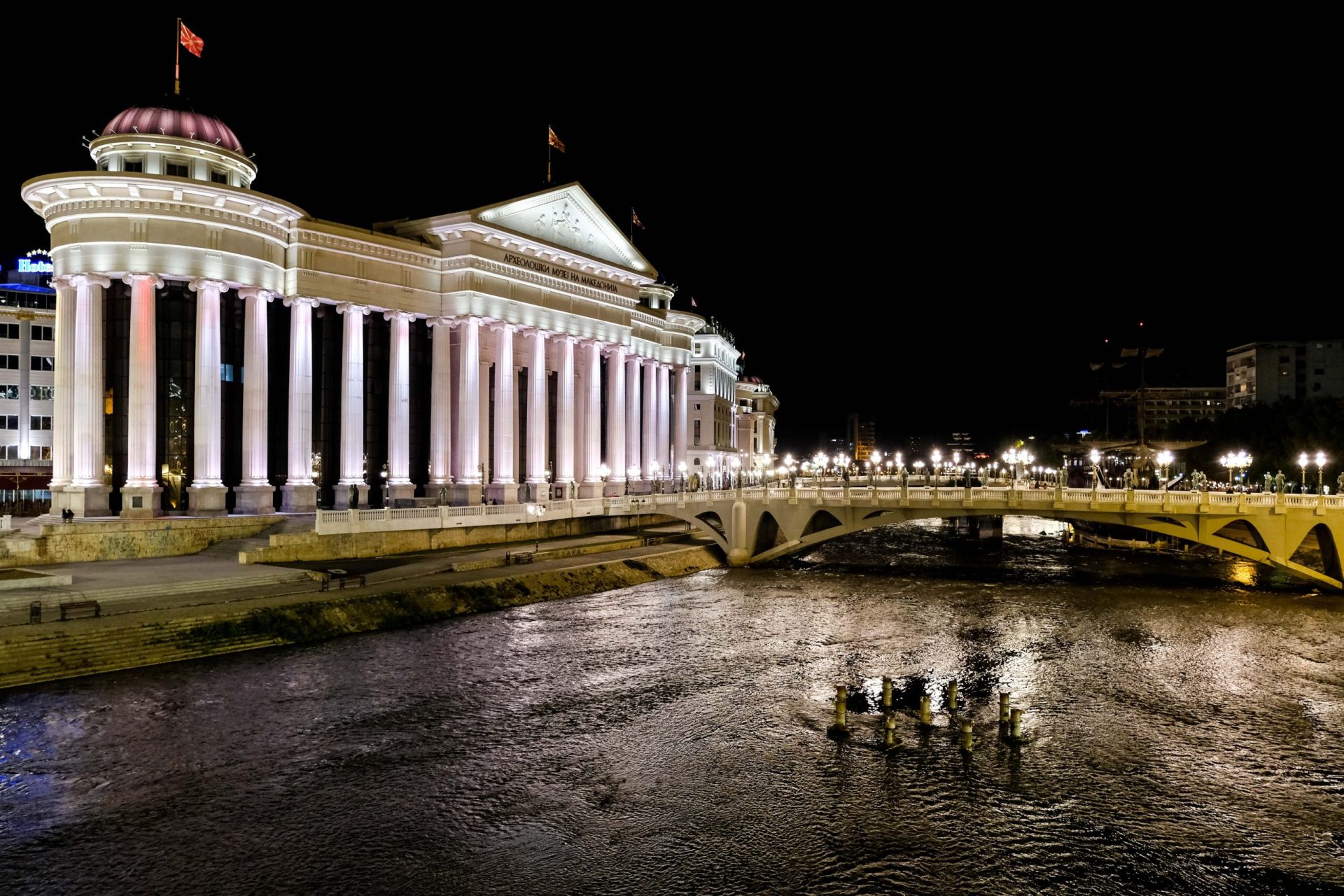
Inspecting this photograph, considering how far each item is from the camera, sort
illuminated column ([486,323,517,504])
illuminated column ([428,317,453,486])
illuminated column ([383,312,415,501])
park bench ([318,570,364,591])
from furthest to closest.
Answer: illuminated column ([486,323,517,504])
illuminated column ([428,317,453,486])
illuminated column ([383,312,415,501])
park bench ([318,570,364,591])

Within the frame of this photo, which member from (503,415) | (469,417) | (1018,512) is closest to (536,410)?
(503,415)

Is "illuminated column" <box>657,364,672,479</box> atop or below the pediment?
below

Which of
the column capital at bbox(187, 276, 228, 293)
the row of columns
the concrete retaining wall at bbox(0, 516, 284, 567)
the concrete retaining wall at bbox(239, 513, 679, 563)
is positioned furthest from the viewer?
the column capital at bbox(187, 276, 228, 293)

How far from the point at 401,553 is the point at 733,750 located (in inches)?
1202

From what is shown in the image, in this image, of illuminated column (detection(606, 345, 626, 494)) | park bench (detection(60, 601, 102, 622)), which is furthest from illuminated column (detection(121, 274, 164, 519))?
illuminated column (detection(606, 345, 626, 494))

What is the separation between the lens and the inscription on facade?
2598 inches

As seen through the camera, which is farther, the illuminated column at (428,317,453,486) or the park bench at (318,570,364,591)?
the illuminated column at (428,317,453,486)

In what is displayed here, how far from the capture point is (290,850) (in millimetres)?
18281

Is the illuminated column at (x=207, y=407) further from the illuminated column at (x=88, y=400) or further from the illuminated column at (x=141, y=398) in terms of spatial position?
the illuminated column at (x=88, y=400)

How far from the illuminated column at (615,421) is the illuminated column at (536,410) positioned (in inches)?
368

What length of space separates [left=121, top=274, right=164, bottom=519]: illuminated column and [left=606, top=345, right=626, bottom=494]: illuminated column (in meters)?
37.8

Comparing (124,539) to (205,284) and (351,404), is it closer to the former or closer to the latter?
(205,284)

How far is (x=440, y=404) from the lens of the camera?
63969 millimetres

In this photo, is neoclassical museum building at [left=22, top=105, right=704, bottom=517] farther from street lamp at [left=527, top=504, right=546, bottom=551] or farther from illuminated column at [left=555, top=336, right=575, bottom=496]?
street lamp at [left=527, top=504, right=546, bottom=551]
